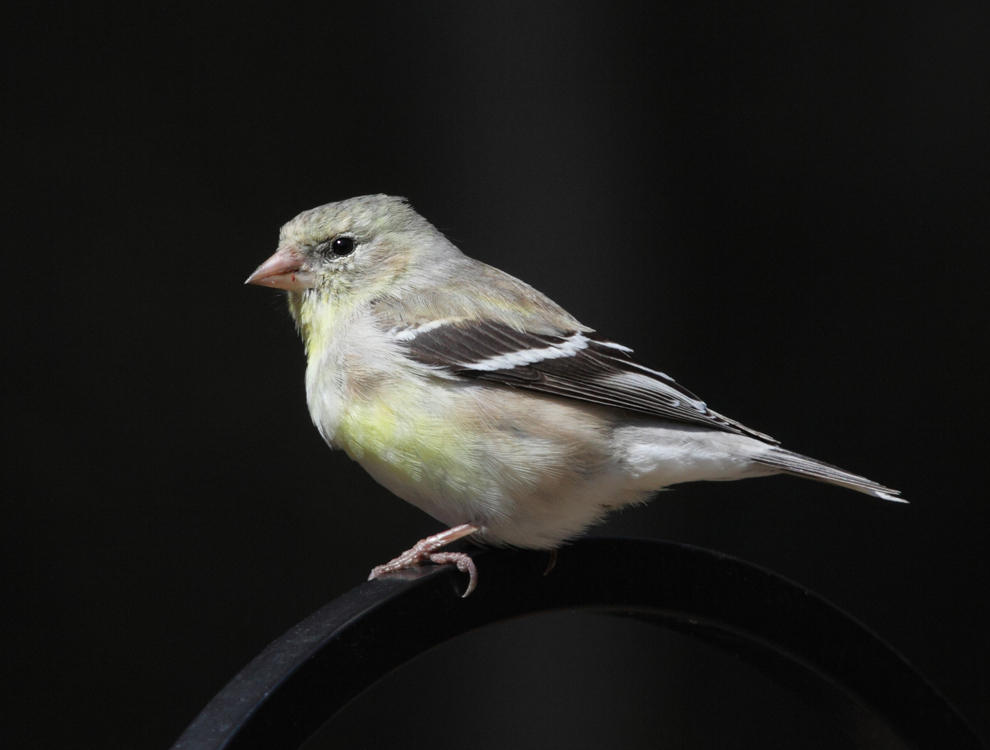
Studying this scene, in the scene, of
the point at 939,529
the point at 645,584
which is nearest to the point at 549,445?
the point at 645,584

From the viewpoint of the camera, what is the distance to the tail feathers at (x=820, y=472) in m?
1.99

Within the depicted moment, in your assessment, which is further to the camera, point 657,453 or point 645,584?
point 657,453

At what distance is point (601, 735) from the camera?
4.12 metres

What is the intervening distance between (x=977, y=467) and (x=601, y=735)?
65.7 inches

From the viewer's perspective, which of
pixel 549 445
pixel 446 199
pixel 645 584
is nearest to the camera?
pixel 645 584

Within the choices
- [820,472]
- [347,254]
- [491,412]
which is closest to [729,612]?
[820,472]

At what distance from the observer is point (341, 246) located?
2480 millimetres

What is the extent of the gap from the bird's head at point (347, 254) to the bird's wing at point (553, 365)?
25 centimetres

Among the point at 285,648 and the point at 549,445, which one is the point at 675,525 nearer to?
the point at 549,445

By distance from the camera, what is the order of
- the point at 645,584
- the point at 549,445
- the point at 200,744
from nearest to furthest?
the point at 200,744 < the point at 645,584 < the point at 549,445

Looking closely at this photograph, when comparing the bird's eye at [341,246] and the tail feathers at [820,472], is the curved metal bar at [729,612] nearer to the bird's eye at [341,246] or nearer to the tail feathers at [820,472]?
the tail feathers at [820,472]

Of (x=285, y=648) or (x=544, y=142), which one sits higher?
(x=544, y=142)

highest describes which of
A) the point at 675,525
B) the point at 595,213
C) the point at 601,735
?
the point at 595,213

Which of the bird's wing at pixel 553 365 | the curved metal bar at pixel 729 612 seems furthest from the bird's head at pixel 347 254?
the curved metal bar at pixel 729 612
